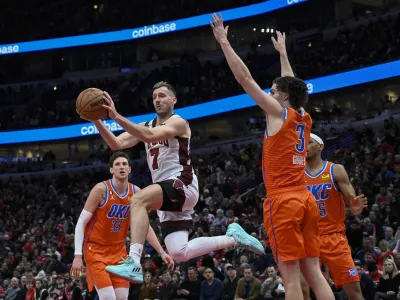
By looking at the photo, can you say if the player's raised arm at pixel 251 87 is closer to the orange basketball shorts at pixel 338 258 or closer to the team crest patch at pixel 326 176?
the team crest patch at pixel 326 176

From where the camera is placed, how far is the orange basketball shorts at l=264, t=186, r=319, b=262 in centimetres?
683

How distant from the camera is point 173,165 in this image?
7.93 metres

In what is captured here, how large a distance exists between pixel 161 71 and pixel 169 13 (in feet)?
12.3

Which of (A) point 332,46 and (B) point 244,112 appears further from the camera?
(B) point 244,112

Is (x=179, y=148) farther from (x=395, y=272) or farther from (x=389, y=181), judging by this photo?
(x=389, y=181)

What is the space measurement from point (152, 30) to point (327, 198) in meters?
32.2

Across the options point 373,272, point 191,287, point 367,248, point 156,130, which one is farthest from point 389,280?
point 156,130

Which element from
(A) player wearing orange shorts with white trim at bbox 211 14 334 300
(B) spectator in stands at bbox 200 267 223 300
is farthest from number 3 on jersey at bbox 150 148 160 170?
(B) spectator in stands at bbox 200 267 223 300

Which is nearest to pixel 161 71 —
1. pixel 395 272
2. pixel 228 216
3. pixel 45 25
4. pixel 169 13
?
pixel 169 13

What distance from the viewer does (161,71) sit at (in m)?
38.0

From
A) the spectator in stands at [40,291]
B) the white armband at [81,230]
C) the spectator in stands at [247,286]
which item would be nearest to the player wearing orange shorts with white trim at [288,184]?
the white armband at [81,230]

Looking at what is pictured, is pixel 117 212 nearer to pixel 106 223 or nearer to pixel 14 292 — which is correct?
pixel 106 223

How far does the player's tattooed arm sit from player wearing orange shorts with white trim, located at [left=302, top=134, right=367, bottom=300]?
1.70 meters

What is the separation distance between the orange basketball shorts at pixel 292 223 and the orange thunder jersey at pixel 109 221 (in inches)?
113
